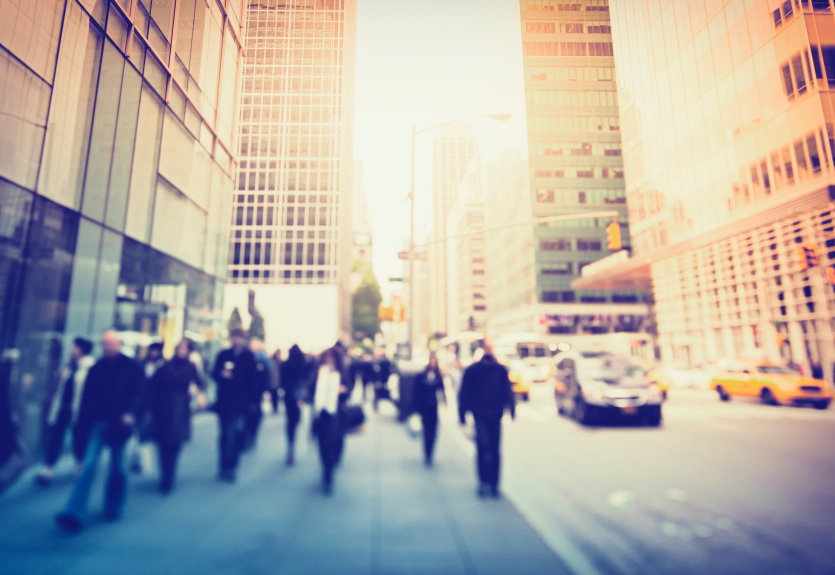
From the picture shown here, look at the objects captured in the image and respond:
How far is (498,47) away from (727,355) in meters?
5.02

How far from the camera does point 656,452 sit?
25.2ft

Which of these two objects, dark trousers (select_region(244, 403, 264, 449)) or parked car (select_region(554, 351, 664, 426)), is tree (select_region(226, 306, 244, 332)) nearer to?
dark trousers (select_region(244, 403, 264, 449))

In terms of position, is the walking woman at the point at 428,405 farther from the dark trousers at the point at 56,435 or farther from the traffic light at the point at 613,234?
the dark trousers at the point at 56,435

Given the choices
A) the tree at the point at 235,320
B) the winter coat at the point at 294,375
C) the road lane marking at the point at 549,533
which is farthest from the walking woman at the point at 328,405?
the road lane marking at the point at 549,533

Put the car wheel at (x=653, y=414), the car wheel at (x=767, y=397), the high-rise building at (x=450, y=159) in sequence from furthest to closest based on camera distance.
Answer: the car wheel at (x=767, y=397)
the car wheel at (x=653, y=414)
the high-rise building at (x=450, y=159)

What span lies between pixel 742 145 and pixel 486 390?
371 cm

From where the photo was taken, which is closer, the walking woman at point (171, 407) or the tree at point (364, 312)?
the walking woman at point (171, 407)

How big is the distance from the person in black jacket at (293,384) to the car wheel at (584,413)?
276 inches

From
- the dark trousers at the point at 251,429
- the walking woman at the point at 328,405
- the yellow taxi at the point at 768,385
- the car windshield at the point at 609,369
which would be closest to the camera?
the walking woman at the point at 328,405

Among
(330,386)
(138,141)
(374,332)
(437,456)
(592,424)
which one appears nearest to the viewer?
(138,141)

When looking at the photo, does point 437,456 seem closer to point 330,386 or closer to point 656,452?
point 330,386

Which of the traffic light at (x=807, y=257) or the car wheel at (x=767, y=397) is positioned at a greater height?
the traffic light at (x=807, y=257)

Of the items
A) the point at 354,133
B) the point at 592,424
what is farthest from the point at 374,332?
the point at 354,133

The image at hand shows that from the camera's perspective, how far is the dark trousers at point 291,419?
266 inches
